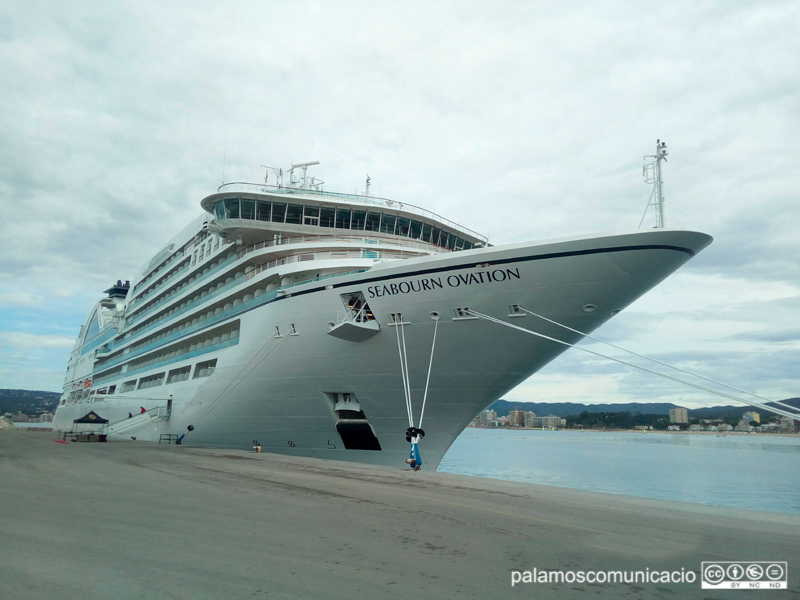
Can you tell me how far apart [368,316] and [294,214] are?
25.3 feet

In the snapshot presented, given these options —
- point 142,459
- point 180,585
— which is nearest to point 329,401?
point 142,459

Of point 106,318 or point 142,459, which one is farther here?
point 106,318

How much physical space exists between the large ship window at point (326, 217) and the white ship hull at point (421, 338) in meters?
4.31

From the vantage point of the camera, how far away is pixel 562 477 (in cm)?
3644

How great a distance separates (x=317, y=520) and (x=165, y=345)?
27.1m

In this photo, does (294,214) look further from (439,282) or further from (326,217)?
(439,282)

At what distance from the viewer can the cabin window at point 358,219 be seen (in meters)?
21.9

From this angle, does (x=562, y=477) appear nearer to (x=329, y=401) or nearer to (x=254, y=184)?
(x=329, y=401)

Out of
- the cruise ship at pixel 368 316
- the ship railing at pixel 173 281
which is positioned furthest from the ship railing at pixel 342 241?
the ship railing at pixel 173 281

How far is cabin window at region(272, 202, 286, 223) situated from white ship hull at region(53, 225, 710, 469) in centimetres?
368

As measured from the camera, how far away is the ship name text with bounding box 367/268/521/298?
14703 millimetres

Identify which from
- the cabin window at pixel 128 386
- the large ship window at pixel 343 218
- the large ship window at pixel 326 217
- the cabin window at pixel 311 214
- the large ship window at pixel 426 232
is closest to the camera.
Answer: the large ship window at pixel 343 218

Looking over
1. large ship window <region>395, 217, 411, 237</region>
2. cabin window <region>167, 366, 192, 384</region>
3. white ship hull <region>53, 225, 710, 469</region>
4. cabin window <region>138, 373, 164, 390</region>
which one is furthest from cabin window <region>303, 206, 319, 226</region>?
cabin window <region>138, 373, 164, 390</region>

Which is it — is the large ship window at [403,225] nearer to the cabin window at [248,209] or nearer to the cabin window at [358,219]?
the cabin window at [358,219]
